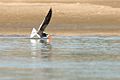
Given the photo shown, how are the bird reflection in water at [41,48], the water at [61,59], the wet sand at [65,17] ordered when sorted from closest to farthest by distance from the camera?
the water at [61,59], the bird reflection in water at [41,48], the wet sand at [65,17]

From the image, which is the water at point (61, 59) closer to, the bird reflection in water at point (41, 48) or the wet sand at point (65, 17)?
the bird reflection in water at point (41, 48)

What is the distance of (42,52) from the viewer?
2117 cm

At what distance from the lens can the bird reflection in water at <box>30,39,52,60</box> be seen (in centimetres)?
2000

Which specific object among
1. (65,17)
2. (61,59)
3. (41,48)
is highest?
(65,17)

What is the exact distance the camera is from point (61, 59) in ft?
63.1

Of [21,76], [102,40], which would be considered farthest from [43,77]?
[102,40]

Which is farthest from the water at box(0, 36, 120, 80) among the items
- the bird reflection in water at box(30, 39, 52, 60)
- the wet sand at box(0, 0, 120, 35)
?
the wet sand at box(0, 0, 120, 35)

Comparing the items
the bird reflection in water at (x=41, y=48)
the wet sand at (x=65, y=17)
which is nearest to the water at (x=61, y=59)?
the bird reflection in water at (x=41, y=48)

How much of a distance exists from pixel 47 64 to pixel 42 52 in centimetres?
305

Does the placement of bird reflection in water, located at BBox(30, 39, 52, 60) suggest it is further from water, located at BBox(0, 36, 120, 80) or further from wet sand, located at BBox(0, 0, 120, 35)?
wet sand, located at BBox(0, 0, 120, 35)

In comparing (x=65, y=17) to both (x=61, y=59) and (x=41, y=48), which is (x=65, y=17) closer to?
(x=41, y=48)

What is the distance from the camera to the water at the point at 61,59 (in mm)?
16172

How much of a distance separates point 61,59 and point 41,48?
134 inches

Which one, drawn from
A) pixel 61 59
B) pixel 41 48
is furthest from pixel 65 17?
pixel 61 59
